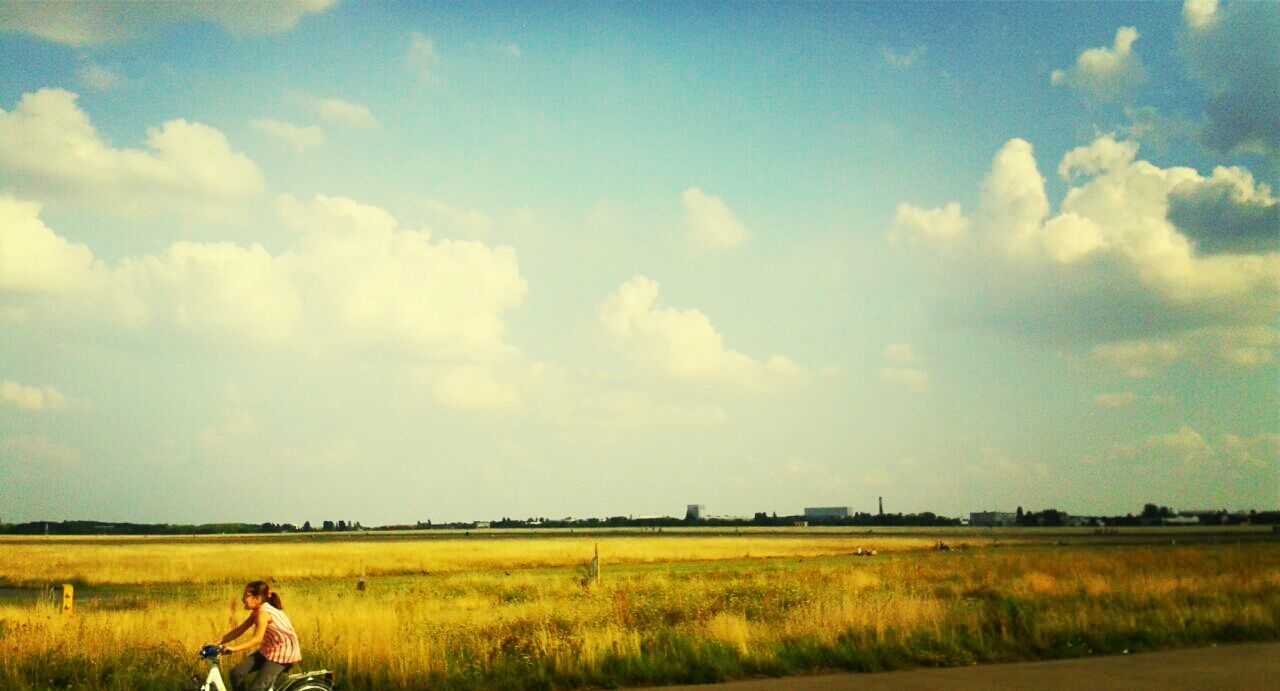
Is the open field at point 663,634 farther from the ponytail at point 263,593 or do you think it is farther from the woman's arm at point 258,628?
the woman's arm at point 258,628

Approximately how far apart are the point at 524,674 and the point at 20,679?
23.3ft

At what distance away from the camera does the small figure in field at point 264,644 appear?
9.02 m

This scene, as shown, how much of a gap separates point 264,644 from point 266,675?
0.97 ft

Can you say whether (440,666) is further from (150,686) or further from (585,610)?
(585,610)

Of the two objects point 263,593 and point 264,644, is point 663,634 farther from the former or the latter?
point 263,593

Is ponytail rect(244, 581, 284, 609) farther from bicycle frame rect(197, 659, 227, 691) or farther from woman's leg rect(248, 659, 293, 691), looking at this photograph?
bicycle frame rect(197, 659, 227, 691)

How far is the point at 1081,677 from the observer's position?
42.4 feet

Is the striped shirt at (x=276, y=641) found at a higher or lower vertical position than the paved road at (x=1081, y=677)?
higher

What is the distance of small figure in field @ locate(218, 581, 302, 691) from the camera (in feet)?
29.6

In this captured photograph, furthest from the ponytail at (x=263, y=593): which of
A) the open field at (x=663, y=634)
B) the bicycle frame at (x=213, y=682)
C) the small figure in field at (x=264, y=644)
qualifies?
the open field at (x=663, y=634)

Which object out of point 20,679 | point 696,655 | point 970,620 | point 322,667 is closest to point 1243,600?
point 970,620

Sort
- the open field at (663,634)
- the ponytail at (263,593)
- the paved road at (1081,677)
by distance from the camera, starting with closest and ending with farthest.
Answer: the ponytail at (263,593) < the paved road at (1081,677) < the open field at (663,634)

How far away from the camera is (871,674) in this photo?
13781mm

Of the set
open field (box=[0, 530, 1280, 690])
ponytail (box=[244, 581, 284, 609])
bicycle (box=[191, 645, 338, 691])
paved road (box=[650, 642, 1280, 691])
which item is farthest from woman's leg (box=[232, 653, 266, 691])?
paved road (box=[650, 642, 1280, 691])
